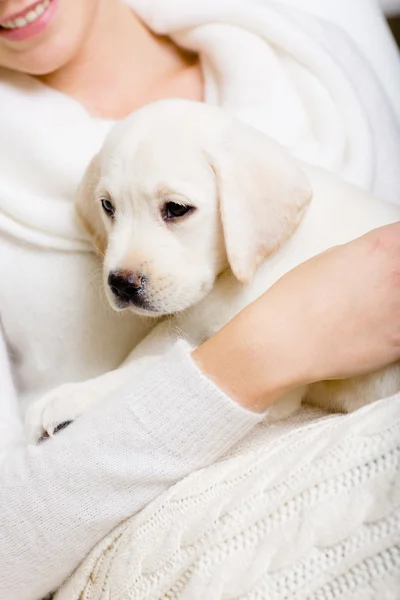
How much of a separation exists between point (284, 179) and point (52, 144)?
0.51 meters

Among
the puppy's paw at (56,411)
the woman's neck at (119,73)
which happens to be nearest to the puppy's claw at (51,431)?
the puppy's paw at (56,411)

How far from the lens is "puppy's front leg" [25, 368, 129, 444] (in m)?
0.99

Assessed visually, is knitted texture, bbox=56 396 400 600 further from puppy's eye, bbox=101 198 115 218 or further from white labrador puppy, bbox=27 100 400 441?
puppy's eye, bbox=101 198 115 218

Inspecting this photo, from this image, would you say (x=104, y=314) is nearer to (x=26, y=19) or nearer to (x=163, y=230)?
(x=163, y=230)

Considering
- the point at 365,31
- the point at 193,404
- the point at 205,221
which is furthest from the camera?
the point at 365,31

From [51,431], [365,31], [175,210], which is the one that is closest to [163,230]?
[175,210]

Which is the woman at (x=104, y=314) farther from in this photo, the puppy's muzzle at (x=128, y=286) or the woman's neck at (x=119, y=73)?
the puppy's muzzle at (x=128, y=286)

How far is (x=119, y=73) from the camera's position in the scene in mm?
1367

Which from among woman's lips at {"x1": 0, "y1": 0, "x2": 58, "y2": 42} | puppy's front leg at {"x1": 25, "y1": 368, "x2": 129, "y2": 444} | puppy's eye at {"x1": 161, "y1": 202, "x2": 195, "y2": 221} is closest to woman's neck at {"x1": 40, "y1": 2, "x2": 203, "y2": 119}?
woman's lips at {"x1": 0, "y1": 0, "x2": 58, "y2": 42}

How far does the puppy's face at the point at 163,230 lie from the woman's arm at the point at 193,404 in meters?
0.11

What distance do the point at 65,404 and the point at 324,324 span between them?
0.43m

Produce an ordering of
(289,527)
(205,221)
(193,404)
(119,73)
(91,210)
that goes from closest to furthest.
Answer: (289,527) < (193,404) < (205,221) < (91,210) < (119,73)

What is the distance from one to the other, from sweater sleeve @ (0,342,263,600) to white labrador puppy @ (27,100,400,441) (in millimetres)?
111

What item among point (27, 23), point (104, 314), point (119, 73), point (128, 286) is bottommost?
point (104, 314)
